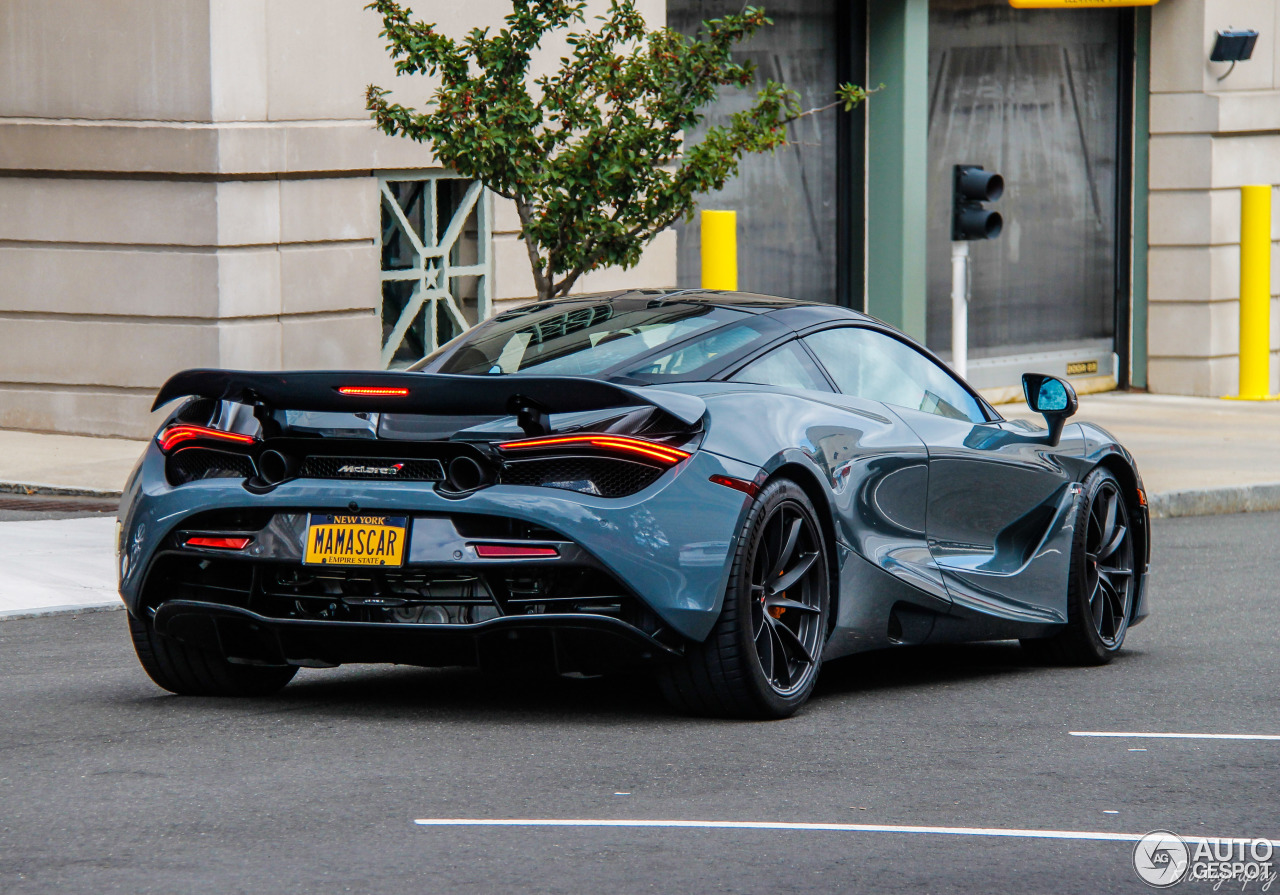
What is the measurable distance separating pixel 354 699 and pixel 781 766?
1.66 metres

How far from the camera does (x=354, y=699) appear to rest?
6.66m

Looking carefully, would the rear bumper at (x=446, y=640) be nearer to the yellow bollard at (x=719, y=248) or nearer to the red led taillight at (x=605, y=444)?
the red led taillight at (x=605, y=444)

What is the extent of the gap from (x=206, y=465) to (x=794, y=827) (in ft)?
7.43

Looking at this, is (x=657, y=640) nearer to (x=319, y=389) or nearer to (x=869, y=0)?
(x=319, y=389)

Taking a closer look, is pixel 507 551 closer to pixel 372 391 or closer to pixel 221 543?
pixel 372 391

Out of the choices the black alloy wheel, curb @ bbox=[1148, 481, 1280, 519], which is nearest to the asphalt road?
the black alloy wheel

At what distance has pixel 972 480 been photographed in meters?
7.30

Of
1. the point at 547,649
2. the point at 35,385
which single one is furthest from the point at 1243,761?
the point at 35,385

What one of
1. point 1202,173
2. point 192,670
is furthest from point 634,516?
point 1202,173

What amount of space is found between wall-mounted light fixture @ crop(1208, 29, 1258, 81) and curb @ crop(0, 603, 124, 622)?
15.1 meters

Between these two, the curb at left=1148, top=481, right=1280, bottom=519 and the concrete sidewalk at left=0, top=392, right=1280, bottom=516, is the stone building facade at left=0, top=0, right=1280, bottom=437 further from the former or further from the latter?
the curb at left=1148, top=481, right=1280, bottom=519

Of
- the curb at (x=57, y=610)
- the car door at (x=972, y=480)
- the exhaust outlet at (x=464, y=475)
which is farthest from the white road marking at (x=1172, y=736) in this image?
the curb at (x=57, y=610)

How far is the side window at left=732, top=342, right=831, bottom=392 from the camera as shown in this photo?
21.5 feet

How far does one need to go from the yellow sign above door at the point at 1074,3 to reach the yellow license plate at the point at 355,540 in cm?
1525
